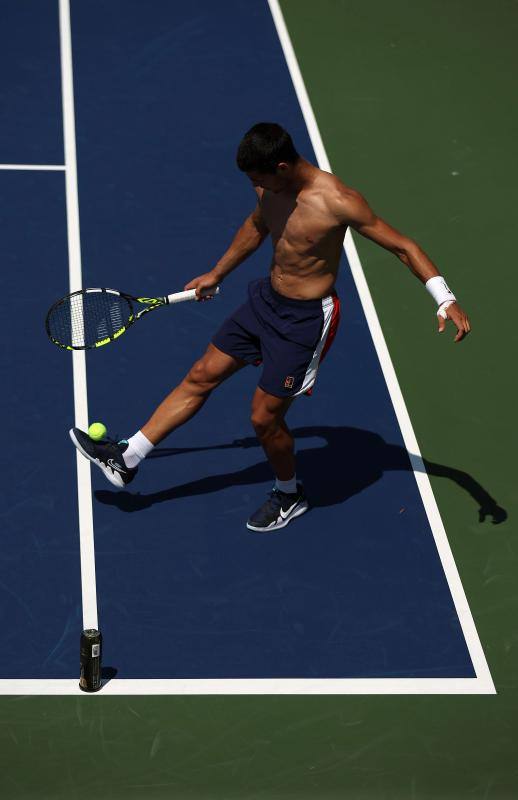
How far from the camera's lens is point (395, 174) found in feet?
37.3

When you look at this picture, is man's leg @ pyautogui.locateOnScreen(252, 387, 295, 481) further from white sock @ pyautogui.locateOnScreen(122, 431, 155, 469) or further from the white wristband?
the white wristband

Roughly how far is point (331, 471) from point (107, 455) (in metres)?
1.55

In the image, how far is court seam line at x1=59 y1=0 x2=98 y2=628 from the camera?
763 cm

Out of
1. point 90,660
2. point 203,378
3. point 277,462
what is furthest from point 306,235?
point 90,660

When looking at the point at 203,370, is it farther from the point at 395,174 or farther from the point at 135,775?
the point at 395,174

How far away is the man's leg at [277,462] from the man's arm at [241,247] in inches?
28.4

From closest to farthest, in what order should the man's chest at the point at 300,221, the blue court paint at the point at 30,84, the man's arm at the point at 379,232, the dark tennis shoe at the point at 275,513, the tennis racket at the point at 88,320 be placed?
the man's arm at the point at 379,232 < the man's chest at the point at 300,221 < the dark tennis shoe at the point at 275,513 < the tennis racket at the point at 88,320 < the blue court paint at the point at 30,84

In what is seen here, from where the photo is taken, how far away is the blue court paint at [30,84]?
11242 mm

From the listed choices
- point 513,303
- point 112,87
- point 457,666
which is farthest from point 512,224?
point 457,666

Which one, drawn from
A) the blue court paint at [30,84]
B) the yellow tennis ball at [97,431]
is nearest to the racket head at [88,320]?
the yellow tennis ball at [97,431]

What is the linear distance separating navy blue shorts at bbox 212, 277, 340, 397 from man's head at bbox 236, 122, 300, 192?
33.6 inches

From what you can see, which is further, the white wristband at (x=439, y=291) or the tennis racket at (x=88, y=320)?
the tennis racket at (x=88, y=320)

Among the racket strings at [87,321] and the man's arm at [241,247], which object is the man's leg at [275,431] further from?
the racket strings at [87,321]

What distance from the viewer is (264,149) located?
6844mm
